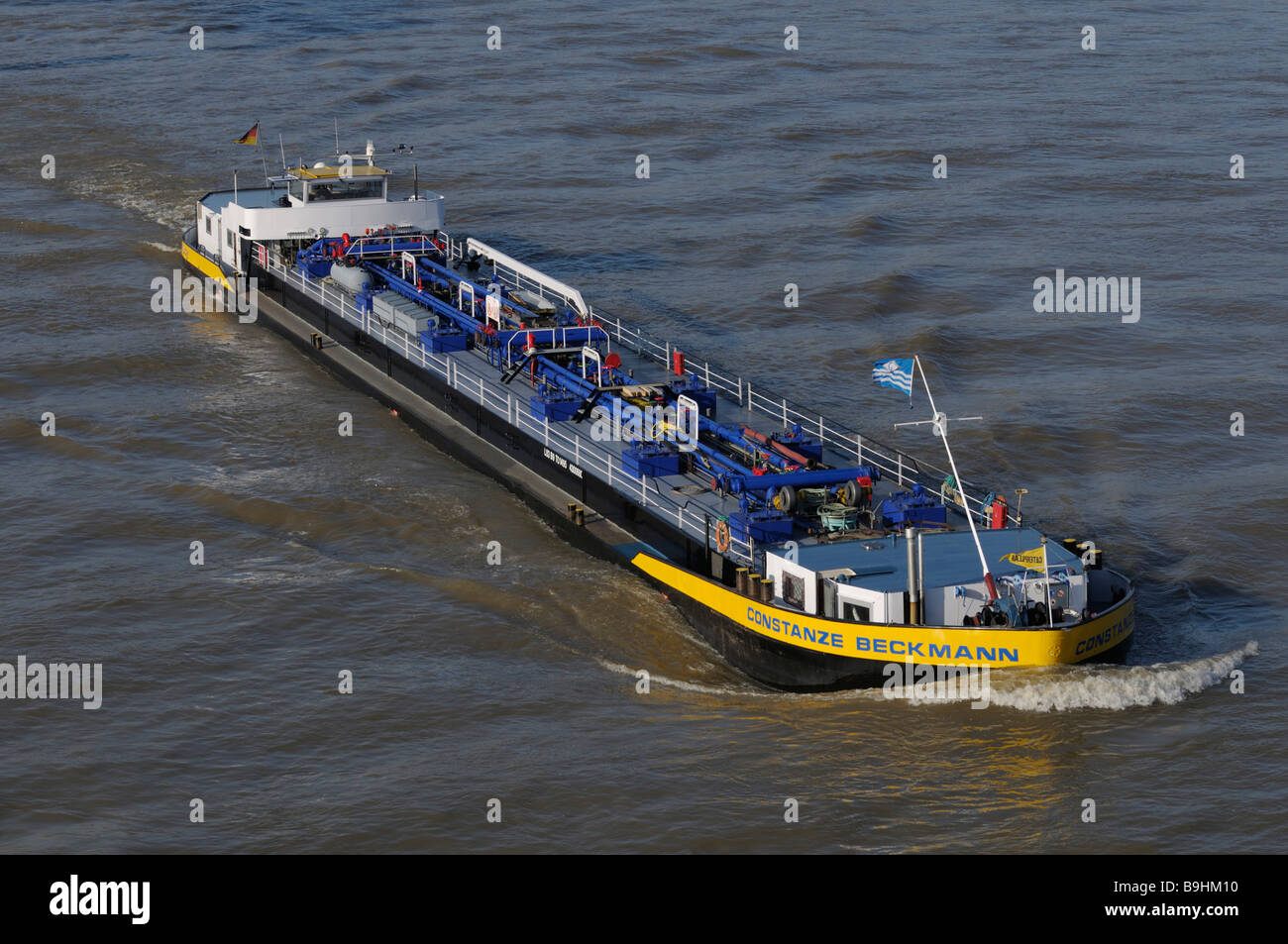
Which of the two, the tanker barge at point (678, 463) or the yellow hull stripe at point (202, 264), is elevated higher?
the yellow hull stripe at point (202, 264)

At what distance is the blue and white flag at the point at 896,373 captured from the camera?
896 inches

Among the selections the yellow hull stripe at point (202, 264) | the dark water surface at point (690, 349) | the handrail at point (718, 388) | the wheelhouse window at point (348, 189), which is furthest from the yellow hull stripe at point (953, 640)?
the yellow hull stripe at point (202, 264)

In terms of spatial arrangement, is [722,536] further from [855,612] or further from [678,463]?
[678,463]

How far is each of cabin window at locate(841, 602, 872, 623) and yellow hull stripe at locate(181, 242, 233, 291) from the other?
23.4 metres

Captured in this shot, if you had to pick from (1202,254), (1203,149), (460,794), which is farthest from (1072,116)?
(460,794)

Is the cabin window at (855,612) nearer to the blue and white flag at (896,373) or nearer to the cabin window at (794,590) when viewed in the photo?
the cabin window at (794,590)

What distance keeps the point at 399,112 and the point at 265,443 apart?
27383mm

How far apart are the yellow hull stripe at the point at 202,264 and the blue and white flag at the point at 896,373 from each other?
2268cm

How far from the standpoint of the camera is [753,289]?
4138 centimetres

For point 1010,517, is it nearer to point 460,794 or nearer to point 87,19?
point 460,794

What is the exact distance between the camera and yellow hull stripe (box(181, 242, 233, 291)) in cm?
4200

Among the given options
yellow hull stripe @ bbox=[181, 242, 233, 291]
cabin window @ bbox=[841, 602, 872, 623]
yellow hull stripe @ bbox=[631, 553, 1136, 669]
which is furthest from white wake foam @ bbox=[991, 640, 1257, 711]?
yellow hull stripe @ bbox=[181, 242, 233, 291]

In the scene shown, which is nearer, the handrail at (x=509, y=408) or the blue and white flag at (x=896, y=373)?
the blue and white flag at (x=896, y=373)

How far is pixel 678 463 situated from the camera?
90.5 ft
